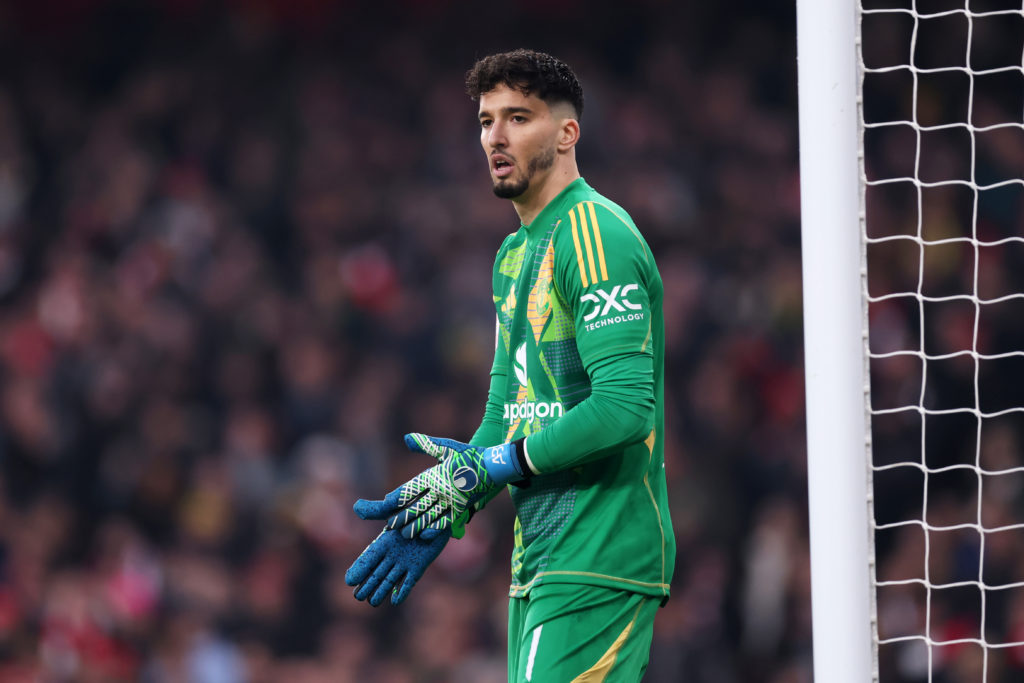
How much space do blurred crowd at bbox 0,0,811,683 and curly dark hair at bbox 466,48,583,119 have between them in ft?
12.7

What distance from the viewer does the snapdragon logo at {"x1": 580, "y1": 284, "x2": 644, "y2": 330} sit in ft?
8.02

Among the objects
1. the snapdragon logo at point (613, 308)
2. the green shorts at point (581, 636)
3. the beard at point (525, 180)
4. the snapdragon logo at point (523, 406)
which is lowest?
the green shorts at point (581, 636)

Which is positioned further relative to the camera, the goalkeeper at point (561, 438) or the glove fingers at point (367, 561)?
the glove fingers at point (367, 561)

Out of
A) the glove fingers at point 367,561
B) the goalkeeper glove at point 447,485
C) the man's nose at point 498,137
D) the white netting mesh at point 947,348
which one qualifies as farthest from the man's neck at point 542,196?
the white netting mesh at point 947,348

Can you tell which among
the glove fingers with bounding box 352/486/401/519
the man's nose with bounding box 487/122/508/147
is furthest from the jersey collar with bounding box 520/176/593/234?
the glove fingers with bounding box 352/486/401/519

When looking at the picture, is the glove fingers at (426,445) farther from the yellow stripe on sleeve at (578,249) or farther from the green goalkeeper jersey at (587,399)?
the yellow stripe on sleeve at (578,249)

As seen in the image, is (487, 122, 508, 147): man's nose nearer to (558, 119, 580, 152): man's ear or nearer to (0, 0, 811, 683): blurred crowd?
(558, 119, 580, 152): man's ear

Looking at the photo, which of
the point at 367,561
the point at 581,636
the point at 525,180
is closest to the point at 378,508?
the point at 367,561

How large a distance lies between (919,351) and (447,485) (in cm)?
300

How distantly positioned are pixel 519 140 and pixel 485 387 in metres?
4.34

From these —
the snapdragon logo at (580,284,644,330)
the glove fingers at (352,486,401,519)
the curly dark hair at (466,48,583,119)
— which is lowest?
the glove fingers at (352,486,401,519)

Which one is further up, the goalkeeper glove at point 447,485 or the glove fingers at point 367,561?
the goalkeeper glove at point 447,485

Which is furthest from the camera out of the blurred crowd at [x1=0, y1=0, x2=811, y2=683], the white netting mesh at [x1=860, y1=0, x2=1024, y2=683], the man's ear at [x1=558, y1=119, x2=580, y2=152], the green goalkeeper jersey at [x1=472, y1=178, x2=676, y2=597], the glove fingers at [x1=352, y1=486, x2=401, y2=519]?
the blurred crowd at [x1=0, y1=0, x2=811, y2=683]

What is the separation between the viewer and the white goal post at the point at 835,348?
2699 mm
